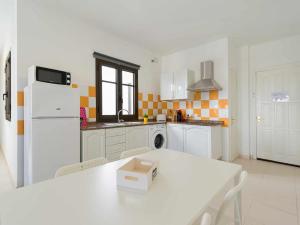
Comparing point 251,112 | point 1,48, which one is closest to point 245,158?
point 251,112

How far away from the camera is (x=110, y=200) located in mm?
699

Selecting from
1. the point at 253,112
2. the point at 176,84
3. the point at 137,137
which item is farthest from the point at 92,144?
the point at 253,112

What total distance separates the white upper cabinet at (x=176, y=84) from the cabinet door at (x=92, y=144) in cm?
190

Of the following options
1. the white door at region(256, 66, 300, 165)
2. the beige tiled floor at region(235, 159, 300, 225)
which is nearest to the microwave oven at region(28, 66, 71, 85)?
the beige tiled floor at region(235, 159, 300, 225)

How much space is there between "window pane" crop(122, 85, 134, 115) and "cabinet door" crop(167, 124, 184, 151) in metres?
0.94

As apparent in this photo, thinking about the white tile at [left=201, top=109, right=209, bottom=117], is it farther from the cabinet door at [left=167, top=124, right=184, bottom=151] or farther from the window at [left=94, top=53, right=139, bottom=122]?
the window at [left=94, top=53, right=139, bottom=122]

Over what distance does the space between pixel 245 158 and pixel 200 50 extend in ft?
8.47

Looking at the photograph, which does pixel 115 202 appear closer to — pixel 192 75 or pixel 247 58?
Result: pixel 192 75

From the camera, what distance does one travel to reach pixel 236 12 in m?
2.43

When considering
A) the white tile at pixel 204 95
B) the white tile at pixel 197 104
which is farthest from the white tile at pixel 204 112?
the white tile at pixel 204 95

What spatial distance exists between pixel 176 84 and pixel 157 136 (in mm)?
1229

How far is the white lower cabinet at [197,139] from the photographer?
2.96 metres

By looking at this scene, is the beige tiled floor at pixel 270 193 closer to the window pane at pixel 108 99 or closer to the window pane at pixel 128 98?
the window pane at pixel 108 99

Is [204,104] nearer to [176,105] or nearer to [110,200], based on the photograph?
[176,105]
